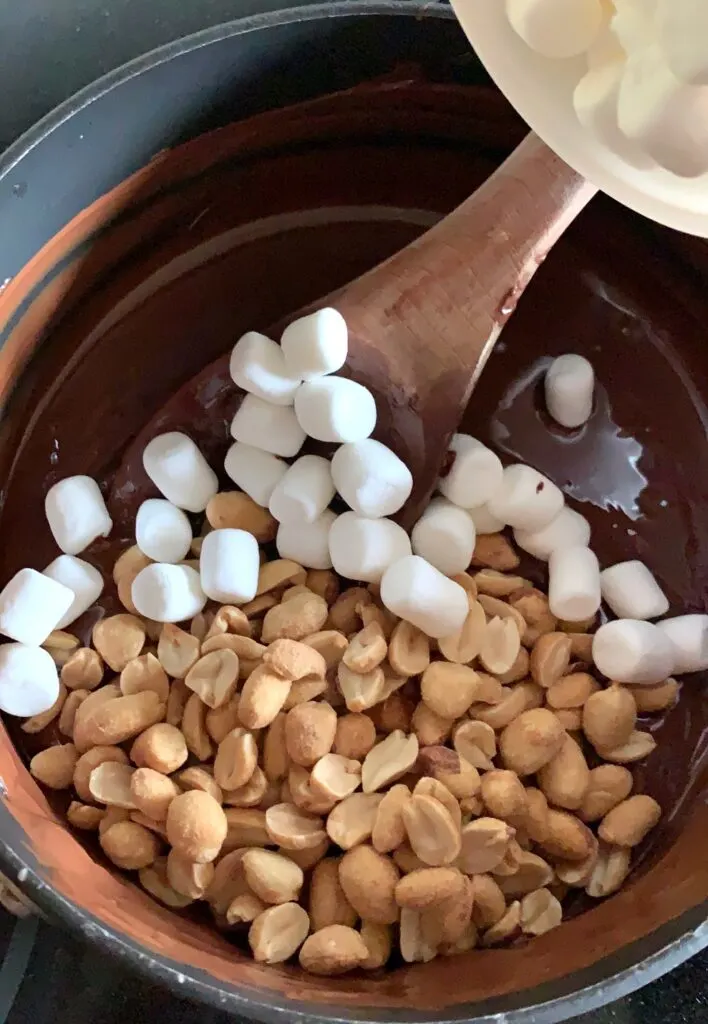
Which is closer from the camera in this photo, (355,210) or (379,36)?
(379,36)

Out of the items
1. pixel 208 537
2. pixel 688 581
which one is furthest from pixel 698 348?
pixel 208 537

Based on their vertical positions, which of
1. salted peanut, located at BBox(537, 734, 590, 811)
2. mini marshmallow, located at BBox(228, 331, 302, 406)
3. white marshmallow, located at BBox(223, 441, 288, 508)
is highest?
mini marshmallow, located at BBox(228, 331, 302, 406)

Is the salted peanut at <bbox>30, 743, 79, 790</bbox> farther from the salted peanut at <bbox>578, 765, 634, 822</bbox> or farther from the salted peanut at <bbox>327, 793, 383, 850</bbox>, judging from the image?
the salted peanut at <bbox>578, 765, 634, 822</bbox>

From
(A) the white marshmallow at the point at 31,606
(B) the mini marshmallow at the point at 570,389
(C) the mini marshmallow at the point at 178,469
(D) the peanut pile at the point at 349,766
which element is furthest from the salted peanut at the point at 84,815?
(B) the mini marshmallow at the point at 570,389

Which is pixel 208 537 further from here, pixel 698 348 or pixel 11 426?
pixel 698 348

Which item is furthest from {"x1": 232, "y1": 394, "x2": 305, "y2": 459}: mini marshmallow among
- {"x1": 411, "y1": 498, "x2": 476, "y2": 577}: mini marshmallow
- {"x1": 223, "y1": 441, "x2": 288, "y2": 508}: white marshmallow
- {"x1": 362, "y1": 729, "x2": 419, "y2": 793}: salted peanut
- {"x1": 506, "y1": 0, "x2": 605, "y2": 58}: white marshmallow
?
{"x1": 506, "y1": 0, "x2": 605, "y2": 58}: white marshmallow

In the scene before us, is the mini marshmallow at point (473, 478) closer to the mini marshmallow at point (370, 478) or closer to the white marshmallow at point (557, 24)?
the mini marshmallow at point (370, 478)

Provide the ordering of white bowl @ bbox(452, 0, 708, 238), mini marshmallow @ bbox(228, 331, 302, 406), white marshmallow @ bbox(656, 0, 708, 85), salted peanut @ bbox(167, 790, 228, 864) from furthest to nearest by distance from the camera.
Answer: mini marshmallow @ bbox(228, 331, 302, 406), salted peanut @ bbox(167, 790, 228, 864), white bowl @ bbox(452, 0, 708, 238), white marshmallow @ bbox(656, 0, 708, 85)
